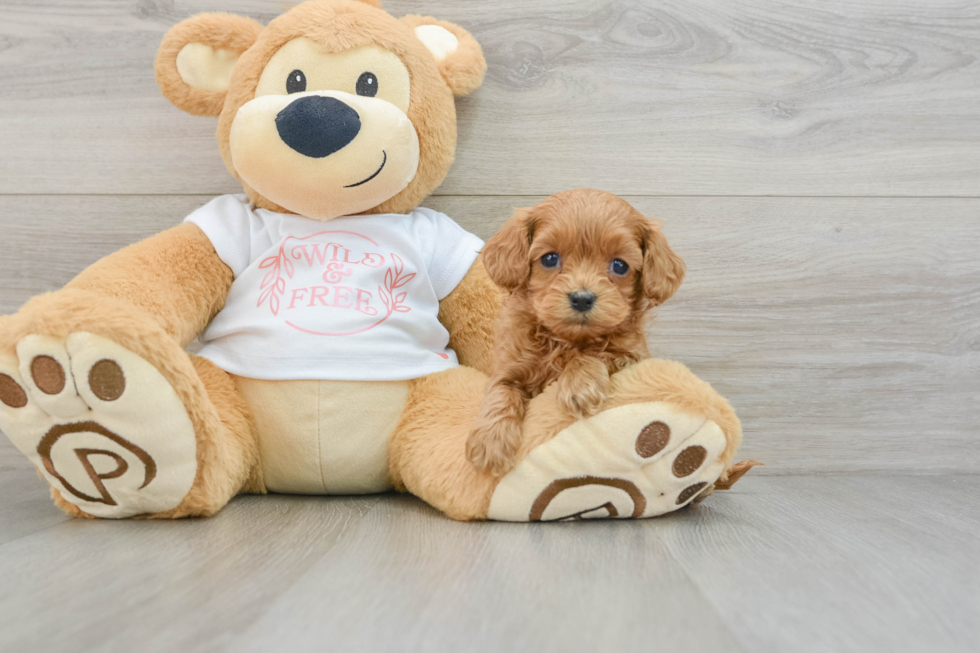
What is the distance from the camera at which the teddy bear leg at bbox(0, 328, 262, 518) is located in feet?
2.46

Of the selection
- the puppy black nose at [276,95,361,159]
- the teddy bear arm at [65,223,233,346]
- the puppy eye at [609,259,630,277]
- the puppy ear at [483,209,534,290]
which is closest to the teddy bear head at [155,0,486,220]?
the puppy black nose at [276,95,361,159]

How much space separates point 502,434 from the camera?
793mm

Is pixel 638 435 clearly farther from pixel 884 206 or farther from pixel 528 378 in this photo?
pixel 884 206

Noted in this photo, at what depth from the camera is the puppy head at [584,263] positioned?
0.75m

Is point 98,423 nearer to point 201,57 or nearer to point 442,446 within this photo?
point 442,446

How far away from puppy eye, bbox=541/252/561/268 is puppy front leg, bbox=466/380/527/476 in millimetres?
159

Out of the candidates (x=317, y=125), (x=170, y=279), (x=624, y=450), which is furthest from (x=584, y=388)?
(x=170, y=279)

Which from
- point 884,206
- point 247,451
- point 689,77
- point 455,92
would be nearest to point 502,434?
point 247,451

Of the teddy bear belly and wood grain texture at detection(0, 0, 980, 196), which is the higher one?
wood grain texture at detection(0, 0, 980, 196)

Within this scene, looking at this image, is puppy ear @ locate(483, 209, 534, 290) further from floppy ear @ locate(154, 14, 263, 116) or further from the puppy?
floppy ear @ locate(154, 14, 263, 116)

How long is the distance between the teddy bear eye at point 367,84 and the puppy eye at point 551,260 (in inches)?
14.7

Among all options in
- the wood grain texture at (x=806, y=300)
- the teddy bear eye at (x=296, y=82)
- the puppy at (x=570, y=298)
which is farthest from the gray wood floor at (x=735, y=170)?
the puppy at (x=570, y=298)

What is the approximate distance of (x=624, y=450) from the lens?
776 mm

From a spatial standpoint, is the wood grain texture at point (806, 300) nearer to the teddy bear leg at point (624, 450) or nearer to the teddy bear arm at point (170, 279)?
the teddy bear arm at point (170, 279)
